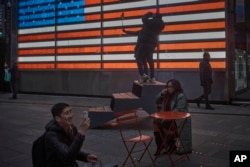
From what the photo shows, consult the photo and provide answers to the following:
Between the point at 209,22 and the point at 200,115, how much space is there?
4.50m

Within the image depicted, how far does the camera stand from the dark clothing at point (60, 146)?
3.57m

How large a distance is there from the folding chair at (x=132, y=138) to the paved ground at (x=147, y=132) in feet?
0.62

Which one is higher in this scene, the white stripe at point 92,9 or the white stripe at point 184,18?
the white stripe at point 92,9

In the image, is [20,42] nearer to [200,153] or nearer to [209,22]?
[209,22]

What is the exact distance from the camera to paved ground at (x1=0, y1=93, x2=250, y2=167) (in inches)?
251

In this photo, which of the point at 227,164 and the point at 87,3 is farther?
the point at 87,3

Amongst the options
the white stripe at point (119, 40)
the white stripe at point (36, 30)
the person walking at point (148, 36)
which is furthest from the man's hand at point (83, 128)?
the white stripe at point (36, 30)

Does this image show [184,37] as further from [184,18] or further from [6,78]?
[6,78]

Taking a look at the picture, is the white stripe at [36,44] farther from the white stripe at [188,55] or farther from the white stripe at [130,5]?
the white stripe at [188,55]

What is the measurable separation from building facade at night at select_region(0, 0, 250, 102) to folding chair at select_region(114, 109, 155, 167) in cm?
535

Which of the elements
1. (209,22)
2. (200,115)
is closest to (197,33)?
(209,22)

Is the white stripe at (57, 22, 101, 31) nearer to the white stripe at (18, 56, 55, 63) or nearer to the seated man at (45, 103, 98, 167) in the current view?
the white stripe at (18, 56, 55, 63)

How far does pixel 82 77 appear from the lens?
17.6 metres

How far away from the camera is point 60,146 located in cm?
359
